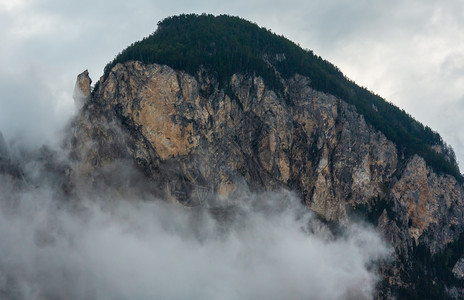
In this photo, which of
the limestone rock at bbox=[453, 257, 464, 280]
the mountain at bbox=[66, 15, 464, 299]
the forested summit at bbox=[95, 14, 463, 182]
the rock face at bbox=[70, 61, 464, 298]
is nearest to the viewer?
the rock face at bbox=[70, 61, 464, 298]

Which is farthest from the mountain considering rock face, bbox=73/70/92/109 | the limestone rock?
the limestone rock

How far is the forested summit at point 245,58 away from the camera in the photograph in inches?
6516

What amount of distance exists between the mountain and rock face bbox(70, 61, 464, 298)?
11.1 inches

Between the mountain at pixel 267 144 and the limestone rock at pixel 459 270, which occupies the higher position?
the mountain at pixel 267 144

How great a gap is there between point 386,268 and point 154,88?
2926 inches

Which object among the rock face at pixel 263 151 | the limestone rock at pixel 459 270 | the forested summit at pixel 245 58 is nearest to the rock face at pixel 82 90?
the rock face at pixel 263 151

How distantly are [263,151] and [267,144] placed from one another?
2107 millimetres

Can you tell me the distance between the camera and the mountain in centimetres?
15312

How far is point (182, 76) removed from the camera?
528 ft

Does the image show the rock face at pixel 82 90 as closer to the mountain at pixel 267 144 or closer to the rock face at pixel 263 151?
the mountain at pixel 267 144

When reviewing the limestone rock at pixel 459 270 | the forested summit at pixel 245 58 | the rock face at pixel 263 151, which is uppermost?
the forested summit at pixel 245 58

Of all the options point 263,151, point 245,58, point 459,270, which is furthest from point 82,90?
point 459,270

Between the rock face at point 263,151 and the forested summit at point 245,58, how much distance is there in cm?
296

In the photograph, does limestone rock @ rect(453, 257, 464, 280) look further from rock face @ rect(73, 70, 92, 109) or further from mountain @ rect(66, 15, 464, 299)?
rock face @ rect(73, 70, 92, 109)
